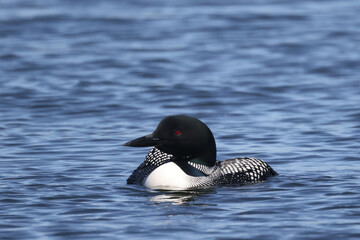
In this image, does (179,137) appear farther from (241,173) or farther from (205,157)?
(241,173)

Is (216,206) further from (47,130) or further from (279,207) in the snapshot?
(47,130)

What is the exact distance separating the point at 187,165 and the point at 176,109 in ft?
12.6

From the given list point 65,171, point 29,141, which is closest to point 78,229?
point 65,171

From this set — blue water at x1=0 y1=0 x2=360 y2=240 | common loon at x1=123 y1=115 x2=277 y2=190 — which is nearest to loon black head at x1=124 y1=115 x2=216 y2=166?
common loon at x1=123 y1=115 x2=277 y2=190

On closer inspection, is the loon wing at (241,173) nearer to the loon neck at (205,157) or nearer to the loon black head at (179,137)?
the loon neck at (205,157)

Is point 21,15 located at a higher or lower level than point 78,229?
higher

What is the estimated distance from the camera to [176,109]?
12.0 metres

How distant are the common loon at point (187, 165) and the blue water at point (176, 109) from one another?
0.44 feet

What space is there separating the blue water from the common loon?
5.3 inches

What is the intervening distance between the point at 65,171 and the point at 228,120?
2935 mm

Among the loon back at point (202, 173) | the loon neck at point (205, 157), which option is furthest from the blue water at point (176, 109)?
the loon neck at point (205, 157)

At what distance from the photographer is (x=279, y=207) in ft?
23.5

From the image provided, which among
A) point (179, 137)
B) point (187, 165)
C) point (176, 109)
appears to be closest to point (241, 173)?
point (187, 165)

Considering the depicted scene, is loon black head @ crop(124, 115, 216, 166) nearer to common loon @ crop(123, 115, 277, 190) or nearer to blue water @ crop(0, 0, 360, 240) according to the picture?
common loon @ crop(123, 115, 277, 190)
